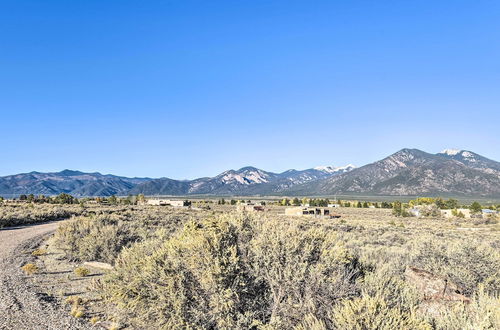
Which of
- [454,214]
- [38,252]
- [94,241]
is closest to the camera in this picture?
[94,241]

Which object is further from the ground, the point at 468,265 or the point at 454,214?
the point at 468,265

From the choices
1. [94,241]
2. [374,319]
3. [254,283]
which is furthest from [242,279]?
[94,241]

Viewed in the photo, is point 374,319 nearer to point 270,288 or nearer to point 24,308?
point 270,288

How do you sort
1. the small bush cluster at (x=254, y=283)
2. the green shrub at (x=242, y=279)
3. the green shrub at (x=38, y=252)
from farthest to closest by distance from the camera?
the green shrub at (x=38, y=252) < the green shrub at (x=242, y=279) < the small bush cluster at (x=254, y=283)

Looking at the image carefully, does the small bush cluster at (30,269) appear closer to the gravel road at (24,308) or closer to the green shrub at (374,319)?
the gravel road at (24,308)

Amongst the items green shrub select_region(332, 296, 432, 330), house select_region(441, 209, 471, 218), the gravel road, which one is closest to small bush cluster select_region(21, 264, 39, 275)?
the gravel road

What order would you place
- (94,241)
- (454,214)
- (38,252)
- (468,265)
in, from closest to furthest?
(468,265) → (94,241) → (38,252) → (454,214)

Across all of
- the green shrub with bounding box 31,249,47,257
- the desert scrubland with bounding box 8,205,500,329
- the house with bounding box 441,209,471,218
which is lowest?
the house with bounding box 441,209,471,218

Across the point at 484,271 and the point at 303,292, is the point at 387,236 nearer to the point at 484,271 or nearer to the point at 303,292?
the point at 484,271

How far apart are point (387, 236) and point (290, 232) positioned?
1903 cm

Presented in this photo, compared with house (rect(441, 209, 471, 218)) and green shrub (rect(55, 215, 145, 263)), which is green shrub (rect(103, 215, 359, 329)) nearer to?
green shrub (rect(55, 215, 145, 263))

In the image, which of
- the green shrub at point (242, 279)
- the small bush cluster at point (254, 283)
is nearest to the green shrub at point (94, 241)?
the small bush cluster at point (254, 283)

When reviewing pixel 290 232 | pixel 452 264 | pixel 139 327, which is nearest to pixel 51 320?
pixel 139 327

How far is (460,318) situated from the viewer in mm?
4145
